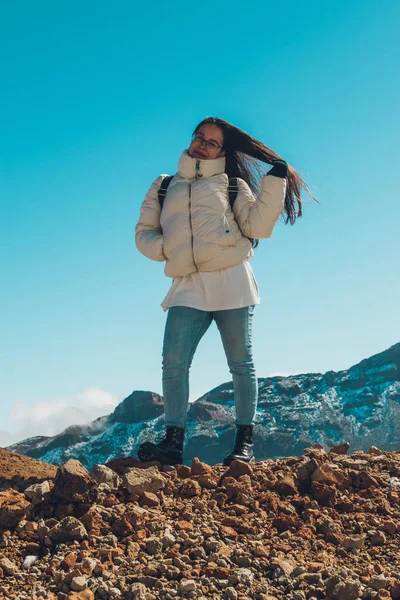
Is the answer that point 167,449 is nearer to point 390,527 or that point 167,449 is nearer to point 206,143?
point 390,527

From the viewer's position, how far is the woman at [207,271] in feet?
19.8

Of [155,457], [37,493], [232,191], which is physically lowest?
[37,493]

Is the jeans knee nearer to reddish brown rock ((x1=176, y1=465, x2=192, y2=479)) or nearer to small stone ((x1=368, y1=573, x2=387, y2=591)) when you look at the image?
reddish brown rock ((x1=176, y1=465, x2=192, y2=479))

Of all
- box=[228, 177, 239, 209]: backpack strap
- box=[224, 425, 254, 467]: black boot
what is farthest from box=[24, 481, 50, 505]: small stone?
box=[228, 177, 239, 209]: backpack strap

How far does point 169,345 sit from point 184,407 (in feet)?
1.82

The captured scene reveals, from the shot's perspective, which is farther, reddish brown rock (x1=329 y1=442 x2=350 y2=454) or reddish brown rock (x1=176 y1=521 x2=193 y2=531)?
reddish brown rock (x1=329 y1=442 x2=350 y2=454)

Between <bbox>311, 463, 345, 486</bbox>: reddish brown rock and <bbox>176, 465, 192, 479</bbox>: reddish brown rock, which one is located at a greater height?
<bbox>176, 465, 192, 479</bbox>: reddish brown rock

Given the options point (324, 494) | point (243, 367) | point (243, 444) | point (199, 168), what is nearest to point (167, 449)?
point (243, 444)

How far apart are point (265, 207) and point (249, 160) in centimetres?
81

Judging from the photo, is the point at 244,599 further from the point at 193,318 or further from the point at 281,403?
the point at 281,403

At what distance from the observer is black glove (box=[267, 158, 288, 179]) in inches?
238

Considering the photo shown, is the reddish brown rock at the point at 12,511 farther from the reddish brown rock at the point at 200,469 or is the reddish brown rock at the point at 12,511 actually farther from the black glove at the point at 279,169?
the black glove at the point at 279,169

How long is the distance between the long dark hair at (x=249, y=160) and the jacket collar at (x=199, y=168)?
309 millimetres

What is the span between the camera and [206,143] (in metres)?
6.38
